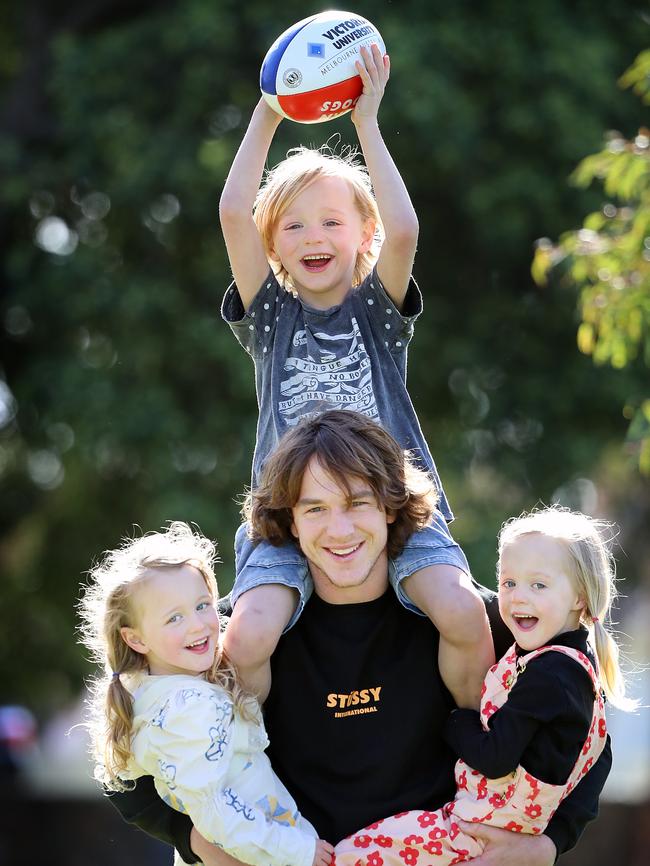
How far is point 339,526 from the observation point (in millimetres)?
3881

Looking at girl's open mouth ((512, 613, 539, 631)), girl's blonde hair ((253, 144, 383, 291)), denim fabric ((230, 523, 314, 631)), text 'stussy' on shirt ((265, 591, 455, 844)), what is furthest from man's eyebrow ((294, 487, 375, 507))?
girl's blonde hair ((253, 144, 383, 291))

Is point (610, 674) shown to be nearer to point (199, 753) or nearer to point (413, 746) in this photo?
point (413, 746)

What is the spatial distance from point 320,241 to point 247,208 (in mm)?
250

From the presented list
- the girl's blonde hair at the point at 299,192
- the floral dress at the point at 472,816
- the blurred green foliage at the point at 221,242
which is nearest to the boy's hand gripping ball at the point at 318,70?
Answer: the girl's blonde hair at the point at 299,192

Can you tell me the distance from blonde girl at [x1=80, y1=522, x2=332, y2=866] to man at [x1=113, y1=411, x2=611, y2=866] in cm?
12

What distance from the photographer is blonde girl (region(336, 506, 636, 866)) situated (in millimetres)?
3641

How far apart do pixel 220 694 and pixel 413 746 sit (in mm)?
573

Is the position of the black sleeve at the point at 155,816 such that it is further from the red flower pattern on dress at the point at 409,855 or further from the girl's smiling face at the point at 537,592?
the girl's smiling face at the point at 537,592

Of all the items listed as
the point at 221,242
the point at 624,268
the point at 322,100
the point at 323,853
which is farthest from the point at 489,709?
the point at 221,242

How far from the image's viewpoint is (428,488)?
→ 4047 mm

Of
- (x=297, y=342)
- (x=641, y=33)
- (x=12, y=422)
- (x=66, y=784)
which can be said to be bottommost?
(x=66, y=784)

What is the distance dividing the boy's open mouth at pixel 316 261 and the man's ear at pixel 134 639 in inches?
50.5

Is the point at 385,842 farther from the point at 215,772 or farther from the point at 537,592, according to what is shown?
the point at 537,592

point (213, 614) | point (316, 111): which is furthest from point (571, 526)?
point (316, 111)
